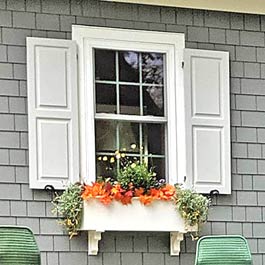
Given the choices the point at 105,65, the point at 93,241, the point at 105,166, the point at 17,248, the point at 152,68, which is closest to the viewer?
the point at 17,248

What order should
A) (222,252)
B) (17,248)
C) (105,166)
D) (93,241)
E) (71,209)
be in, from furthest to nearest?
(105,166) < (93,241) < (71,209) < (222,252) < (17,248)

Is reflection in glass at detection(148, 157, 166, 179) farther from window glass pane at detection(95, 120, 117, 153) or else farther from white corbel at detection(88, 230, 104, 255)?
white corbel at detection(88, 230, 104, 255)

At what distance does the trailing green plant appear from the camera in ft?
20.7

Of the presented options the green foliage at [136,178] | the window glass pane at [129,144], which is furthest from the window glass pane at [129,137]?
the green foliage at [136,178]

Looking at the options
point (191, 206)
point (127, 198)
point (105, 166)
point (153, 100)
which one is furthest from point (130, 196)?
point (153, 100)

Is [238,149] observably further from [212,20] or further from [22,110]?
[22,110]

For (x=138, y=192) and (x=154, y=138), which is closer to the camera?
(x=138, y=192)

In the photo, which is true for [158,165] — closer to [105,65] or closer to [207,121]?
[207,121]

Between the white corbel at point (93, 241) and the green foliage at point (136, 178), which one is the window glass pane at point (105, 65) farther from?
the white corbel at point (93, 241)

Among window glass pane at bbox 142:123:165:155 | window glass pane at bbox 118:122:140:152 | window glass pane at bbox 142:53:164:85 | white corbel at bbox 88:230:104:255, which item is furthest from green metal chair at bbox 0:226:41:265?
window glass pane at bbox 142:53:164:85

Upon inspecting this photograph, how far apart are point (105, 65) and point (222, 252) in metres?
1.89

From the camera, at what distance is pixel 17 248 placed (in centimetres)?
500

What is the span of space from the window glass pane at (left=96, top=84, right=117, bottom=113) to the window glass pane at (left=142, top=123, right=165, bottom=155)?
0.31 meters

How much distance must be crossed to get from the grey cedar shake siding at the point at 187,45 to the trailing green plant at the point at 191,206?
0.27 meters
